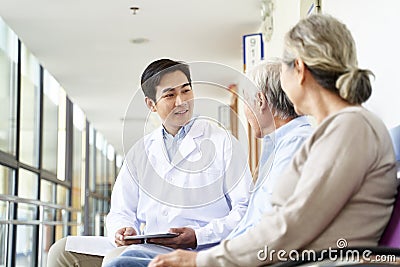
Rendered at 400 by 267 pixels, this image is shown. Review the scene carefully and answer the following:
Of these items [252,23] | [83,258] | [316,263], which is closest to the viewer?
[316,263]

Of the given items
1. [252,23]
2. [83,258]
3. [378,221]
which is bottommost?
[83,258]

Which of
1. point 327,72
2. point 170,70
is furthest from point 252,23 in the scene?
point 327,72

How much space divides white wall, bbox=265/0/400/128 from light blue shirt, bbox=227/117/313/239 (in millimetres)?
301

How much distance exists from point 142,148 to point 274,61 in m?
0.69

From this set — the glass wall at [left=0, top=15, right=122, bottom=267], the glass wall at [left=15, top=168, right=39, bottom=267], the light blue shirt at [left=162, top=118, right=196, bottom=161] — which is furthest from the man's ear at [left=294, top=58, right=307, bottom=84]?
the glass wall at [left=15, top=168, right=39, bottom=267]

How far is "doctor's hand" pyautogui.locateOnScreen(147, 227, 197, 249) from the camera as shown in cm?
222

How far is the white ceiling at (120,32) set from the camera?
550 cm

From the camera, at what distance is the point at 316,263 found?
1.38 metres

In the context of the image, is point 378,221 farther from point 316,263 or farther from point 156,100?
point 156,100

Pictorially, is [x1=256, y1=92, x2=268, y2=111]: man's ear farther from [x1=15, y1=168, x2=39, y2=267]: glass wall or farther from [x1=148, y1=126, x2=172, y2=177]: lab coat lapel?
[x1=15, y1=168, x2=39, y2=267]: glass wall

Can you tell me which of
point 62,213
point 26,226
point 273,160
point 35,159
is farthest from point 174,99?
point 62,213

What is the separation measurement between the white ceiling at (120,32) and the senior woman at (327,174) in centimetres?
391

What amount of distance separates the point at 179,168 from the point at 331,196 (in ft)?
3.51

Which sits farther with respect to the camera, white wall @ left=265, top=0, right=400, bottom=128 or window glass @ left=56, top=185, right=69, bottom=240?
window glass @ left=56, top=185, right=69, bottom=240
